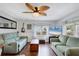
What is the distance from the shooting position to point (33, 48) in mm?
4332

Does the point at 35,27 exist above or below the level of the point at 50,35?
above

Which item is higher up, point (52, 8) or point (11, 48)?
point (52, 8)

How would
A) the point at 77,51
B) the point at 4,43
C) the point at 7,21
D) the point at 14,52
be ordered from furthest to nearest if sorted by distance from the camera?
the point at 7,21 < the point at 4,43 < the point at 14,52 < the point at 77,51

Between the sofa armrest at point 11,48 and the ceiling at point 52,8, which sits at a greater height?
the ceiling at point 52,8

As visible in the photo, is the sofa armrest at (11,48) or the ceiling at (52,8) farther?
the sofa armrest at (11,48)

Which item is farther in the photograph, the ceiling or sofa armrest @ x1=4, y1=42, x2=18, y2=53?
sofa armrest @ x1=4, y1=42, x2=18, y2=53

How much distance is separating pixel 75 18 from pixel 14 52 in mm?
2632

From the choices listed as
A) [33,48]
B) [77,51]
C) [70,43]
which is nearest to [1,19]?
[33,48]

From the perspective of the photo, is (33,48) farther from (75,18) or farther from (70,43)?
(75,18)

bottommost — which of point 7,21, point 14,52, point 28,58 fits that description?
point 14,52

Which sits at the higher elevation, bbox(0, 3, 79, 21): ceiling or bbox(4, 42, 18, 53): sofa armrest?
bbox(0, 3, 79, 21): ceiling

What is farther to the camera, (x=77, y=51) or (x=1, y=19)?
(x=1, y=19)

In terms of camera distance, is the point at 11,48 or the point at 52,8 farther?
the point at 11,48

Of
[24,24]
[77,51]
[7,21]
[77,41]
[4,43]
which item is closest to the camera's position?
[77,51]
